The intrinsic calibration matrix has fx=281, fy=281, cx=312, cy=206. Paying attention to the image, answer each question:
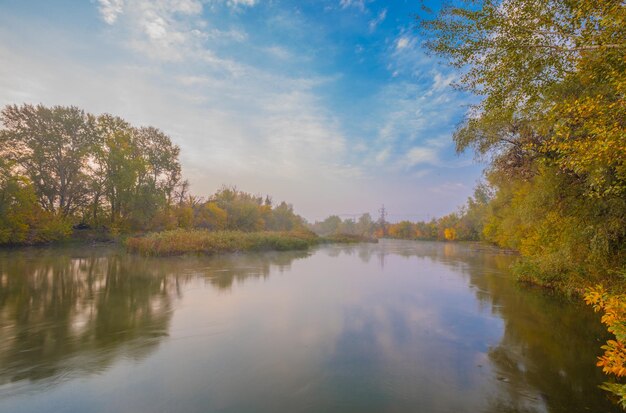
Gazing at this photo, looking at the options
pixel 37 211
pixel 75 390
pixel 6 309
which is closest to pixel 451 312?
pixel 75 390

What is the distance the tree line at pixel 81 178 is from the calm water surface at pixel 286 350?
16477mm

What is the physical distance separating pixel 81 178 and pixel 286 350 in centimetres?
3390

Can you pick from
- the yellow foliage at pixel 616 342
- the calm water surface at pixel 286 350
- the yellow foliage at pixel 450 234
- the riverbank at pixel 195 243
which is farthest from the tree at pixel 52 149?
the yellow foliage at pixel 450 234

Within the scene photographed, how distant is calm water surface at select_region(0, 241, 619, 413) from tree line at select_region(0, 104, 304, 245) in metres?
16.5

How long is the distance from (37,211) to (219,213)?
63.5 ft

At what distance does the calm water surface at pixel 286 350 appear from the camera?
411cm

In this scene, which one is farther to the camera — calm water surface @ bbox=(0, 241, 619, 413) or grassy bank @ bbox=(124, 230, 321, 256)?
grassy bank @ bbox=(124, 230, 321, 256)

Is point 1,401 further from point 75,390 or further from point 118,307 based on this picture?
point 118,307

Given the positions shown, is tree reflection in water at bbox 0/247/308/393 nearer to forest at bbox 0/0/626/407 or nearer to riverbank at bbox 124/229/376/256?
riverbank at bbox 124/229/376/256

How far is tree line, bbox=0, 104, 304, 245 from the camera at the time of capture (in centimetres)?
2342

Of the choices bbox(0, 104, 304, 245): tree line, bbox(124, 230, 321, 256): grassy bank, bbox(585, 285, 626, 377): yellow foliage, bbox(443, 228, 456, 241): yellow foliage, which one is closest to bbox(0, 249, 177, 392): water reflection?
bbox(124, 230, 321, 256): grassy bank

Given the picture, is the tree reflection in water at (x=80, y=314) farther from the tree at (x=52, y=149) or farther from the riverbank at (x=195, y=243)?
the tree at (x=52, y=149)

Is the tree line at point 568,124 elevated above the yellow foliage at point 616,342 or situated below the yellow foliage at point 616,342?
above

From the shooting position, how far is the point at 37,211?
81.6 feet
